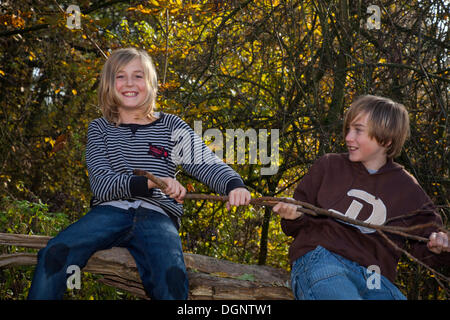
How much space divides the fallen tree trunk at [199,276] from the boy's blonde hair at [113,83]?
740mm

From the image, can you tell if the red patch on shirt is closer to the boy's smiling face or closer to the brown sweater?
the brown sweater

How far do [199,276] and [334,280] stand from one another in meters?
0.73

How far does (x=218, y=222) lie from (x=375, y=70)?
78.8 inches

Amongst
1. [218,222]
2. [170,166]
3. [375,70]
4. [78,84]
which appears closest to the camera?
[170,166]

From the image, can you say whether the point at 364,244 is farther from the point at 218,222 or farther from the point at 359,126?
the point at 218,222

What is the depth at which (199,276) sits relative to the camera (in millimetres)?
2627

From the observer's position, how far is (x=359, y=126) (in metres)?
2.61

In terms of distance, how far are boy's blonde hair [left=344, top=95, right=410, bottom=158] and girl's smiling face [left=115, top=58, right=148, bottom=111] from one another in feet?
3.59

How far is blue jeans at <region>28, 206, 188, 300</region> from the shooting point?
86.8 inches

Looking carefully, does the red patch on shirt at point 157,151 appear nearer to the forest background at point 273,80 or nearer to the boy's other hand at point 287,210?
the boy's other hand at point 287,210

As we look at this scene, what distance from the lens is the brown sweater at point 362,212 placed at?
2.41 metres

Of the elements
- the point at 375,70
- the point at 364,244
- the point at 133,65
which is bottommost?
the point at 364,244

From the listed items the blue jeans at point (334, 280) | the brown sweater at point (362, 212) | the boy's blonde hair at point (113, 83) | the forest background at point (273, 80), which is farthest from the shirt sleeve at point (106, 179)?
the forest background at point (273, 80)
